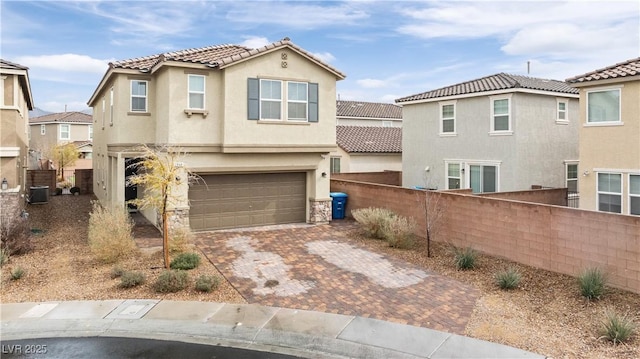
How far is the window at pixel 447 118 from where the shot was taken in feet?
74.5

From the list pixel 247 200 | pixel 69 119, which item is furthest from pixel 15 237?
pixel 69 119

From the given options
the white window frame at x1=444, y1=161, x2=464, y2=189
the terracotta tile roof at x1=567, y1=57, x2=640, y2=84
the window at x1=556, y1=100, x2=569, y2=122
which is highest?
the terracotta tile roof at x1=567, y1=57, x2=640, y2=84

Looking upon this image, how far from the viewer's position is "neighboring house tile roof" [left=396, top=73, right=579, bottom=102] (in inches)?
799

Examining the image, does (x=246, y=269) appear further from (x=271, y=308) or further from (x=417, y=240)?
(x=417, y=240)

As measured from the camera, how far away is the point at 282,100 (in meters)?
17.1

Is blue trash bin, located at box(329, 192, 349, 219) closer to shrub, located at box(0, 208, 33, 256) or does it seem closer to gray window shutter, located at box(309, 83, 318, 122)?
gray window shutter, located at box(309, 83, 318, 122)

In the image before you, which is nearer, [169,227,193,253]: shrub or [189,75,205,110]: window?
[169,227,193,253]: shrub

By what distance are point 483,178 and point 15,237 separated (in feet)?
64.0

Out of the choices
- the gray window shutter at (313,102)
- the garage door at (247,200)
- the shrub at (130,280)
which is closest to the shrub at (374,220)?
the garage door at (247,200)

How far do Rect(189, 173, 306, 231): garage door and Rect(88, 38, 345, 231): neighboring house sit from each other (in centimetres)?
4

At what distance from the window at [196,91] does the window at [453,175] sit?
44.4 ft

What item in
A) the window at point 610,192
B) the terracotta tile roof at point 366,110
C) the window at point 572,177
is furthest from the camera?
the terracotta tile roof at point 366,110

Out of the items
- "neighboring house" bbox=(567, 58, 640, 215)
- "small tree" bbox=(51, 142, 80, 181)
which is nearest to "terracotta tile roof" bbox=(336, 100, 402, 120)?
"small tree" bbox=(51, 142, 80, 181)

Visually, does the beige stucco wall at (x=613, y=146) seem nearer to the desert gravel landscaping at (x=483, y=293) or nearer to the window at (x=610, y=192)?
the window at (x=610, y=192)
